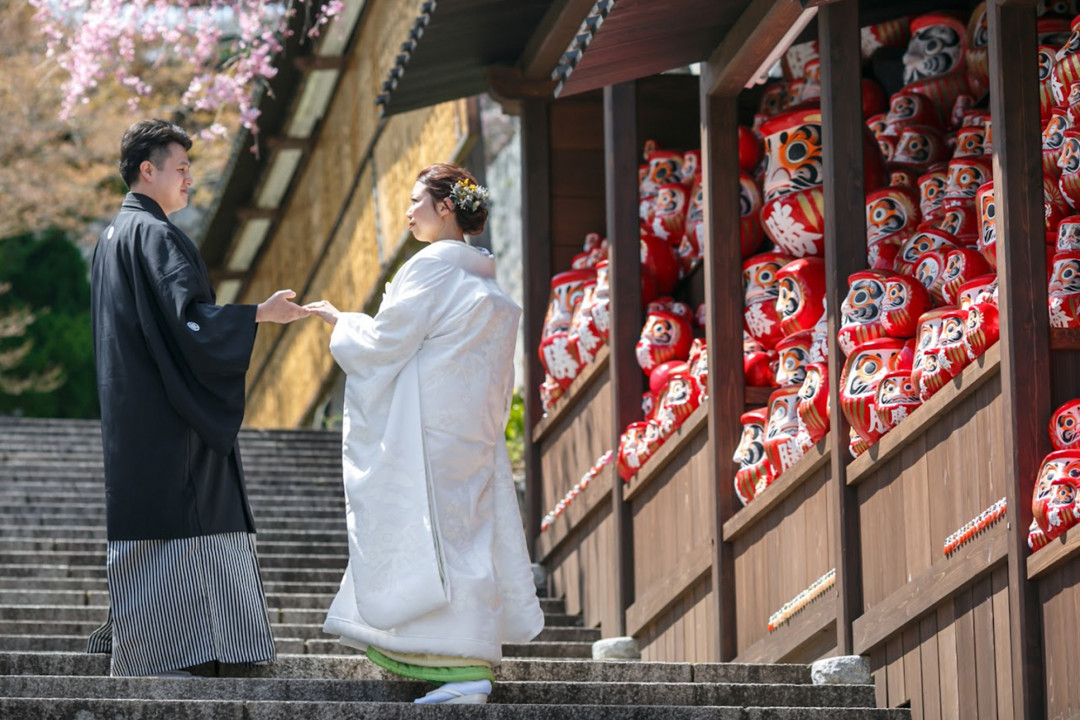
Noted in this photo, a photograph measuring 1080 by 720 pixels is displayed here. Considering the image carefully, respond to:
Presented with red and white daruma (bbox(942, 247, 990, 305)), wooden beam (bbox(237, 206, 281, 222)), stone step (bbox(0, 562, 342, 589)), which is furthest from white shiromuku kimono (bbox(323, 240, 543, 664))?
wooden beam (bbox(237, 206, 281, 222))

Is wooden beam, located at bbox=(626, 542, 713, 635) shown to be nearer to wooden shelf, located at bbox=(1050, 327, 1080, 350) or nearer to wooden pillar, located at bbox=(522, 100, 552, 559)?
wooden pillar, located at bbox=(522, 100, 552, 559)

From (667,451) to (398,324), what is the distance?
2320 millimetres

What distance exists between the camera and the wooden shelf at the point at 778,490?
619cm

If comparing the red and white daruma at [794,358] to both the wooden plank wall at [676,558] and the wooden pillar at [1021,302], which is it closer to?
the wooden plank wall at [676,558]

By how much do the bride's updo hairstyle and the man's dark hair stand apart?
0.77 meters

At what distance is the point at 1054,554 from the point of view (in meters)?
4.71

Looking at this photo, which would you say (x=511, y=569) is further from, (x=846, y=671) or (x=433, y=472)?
(x=846, y=671)

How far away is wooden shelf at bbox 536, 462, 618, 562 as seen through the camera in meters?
8.17

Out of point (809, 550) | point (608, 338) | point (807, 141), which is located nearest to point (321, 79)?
point (608, 338)

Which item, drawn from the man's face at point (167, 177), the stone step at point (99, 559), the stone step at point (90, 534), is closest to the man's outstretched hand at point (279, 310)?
the man's face at point (167, 177)

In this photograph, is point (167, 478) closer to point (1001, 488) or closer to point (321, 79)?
point (1001, 488)

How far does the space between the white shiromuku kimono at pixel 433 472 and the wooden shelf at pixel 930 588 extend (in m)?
1.11

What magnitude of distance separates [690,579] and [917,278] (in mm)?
1714

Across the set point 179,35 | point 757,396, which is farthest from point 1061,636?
point 179,35
